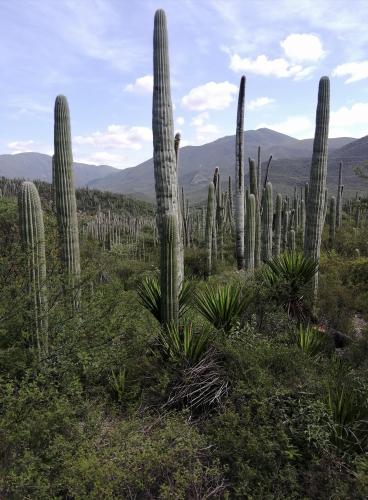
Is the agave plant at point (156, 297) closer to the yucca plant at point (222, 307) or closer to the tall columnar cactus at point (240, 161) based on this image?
the yucca plant at point (222, 307)

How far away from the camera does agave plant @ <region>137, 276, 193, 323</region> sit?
616 cm

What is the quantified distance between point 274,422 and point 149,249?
22.0 meters

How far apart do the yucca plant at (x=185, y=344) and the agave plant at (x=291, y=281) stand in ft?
6.50

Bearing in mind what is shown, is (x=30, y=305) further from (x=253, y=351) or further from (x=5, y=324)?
(x=253, y=351)

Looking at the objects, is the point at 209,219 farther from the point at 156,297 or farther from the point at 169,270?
the point at 169,270

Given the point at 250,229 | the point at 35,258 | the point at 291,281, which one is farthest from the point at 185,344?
the point at 250,229

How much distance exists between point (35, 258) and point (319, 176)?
5.88m

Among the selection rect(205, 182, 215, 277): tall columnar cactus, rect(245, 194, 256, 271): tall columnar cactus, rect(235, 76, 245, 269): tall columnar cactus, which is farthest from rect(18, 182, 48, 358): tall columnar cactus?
rect(205, 182, 215, 277): tall columnar cactus

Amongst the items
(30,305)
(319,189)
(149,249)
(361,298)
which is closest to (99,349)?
(30,305)

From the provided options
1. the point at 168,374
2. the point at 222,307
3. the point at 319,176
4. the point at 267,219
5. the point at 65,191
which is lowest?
the point at 168,374

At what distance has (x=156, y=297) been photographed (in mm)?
6145

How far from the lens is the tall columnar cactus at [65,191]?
672 centimetres

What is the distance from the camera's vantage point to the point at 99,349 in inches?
216

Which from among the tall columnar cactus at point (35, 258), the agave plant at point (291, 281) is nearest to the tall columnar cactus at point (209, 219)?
the agave plant at point (291, 281)
